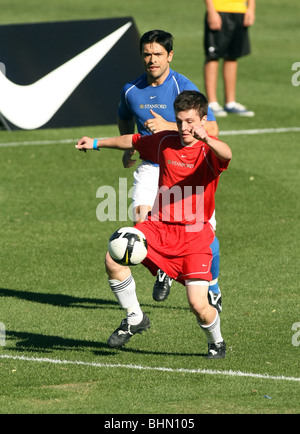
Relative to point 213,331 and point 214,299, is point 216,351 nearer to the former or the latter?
A: point 213,331

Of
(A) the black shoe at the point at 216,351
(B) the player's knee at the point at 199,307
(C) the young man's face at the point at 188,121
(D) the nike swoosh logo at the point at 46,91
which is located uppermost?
(D) the nike swoosh logo at the point at 46,91

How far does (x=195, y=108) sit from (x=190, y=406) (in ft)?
7.75

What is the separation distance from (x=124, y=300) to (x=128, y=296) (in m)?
0.05

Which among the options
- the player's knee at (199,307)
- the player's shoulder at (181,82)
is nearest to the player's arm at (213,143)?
the player's knee at (199,307)

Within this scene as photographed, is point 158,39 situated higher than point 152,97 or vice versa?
point 158,39

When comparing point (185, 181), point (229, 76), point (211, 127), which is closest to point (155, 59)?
point (211, 127)

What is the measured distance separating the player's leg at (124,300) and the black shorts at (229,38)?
1069cm

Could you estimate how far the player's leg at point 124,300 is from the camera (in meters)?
8.35

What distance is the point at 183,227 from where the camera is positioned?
8.26 metres

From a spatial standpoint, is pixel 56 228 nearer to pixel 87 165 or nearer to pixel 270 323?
pixel 87 165

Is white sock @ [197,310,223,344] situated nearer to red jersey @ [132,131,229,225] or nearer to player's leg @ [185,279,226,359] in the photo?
player's leg @ [185,279,226,359]

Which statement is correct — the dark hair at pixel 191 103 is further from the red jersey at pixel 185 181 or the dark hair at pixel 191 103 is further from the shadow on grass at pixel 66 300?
the shadow on grass at pixel 66 300

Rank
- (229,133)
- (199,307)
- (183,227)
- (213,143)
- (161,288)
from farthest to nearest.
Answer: (229,133) → (161,288) → (183,227) → (199,307) → (213,143)
